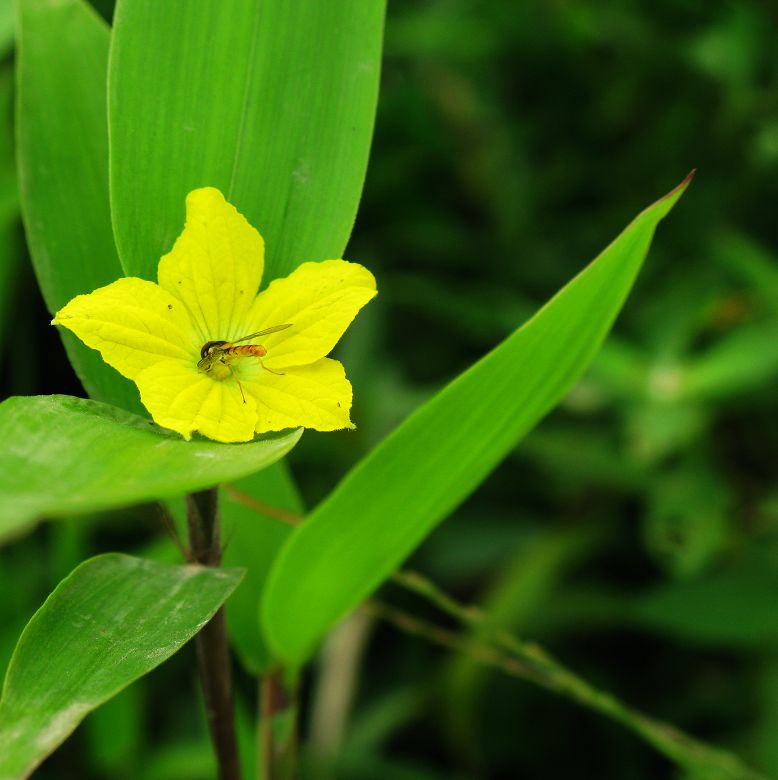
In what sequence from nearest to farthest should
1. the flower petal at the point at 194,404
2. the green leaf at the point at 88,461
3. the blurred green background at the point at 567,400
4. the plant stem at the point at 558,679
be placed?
1. the green leaf at the point at 88,461
2. the flower petal at the point at 194,404
3. the plant stem at the point at 558,679
4. the blurred green background at the point at 567,400

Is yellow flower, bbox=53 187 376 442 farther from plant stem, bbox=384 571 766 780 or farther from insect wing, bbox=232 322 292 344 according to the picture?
plant stem, bbox=384 571 766 780

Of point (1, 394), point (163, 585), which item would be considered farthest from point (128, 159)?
point (1, 394)

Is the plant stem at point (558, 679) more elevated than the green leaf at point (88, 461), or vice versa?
the green leaf at point (88, 461)

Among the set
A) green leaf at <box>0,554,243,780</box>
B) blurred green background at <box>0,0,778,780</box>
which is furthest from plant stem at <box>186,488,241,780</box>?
blurred green background at <box>0,0,778,780</box>

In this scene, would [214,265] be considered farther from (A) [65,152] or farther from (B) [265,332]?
(A) [65,152]

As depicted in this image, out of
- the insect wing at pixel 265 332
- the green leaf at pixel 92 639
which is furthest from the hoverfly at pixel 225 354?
the green leaf at pixel 92 639

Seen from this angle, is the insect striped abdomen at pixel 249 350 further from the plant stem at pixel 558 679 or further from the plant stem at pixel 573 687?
the plant stem at pixel 573 687

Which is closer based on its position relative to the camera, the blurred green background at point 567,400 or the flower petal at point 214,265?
the flower petal at point 214,265
